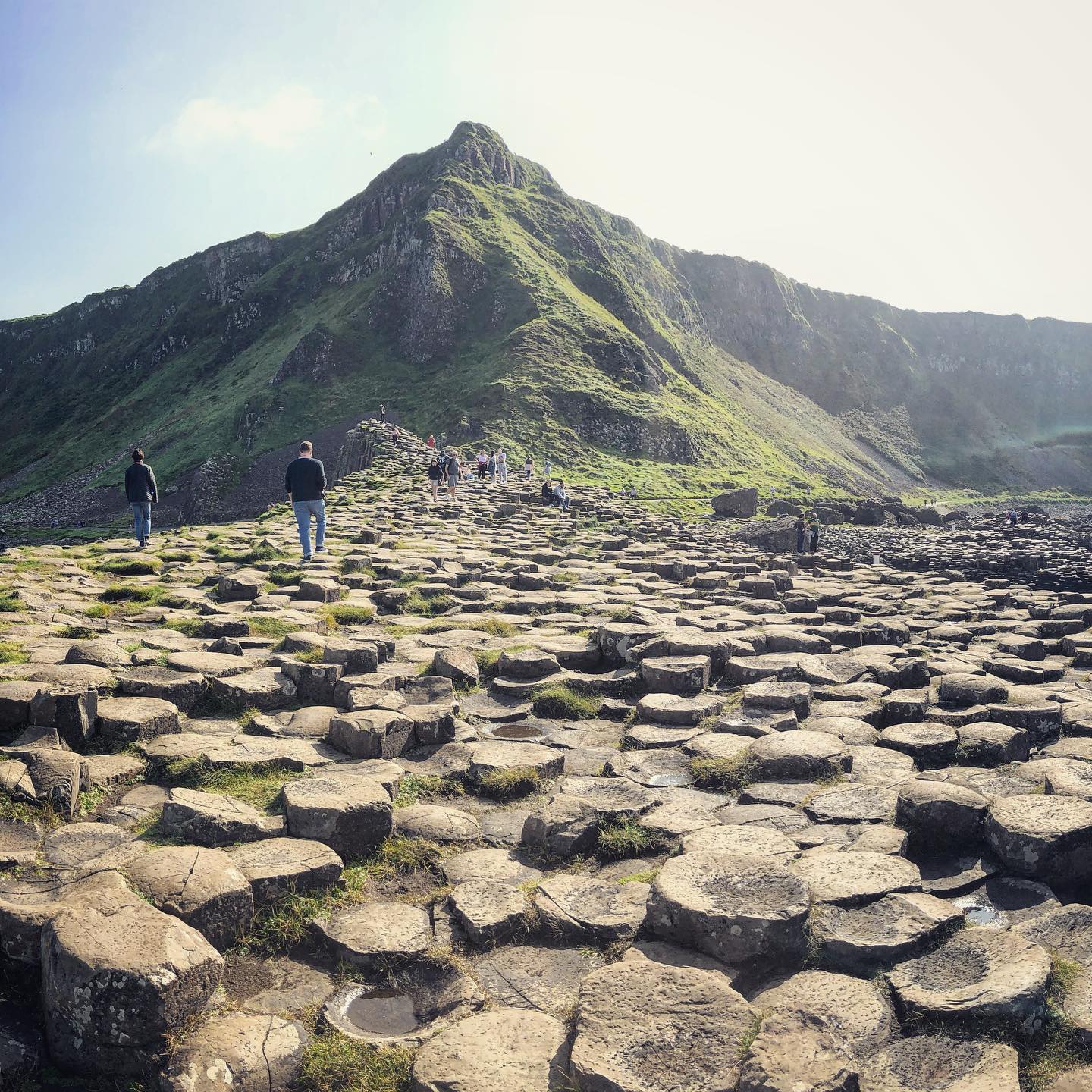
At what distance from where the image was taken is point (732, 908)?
3834 mm

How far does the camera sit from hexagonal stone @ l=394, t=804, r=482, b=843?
5.00 m

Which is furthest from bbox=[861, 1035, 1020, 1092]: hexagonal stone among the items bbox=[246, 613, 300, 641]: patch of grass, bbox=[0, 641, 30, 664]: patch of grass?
bbox=[246, 613, 300, 641]: patch of grass

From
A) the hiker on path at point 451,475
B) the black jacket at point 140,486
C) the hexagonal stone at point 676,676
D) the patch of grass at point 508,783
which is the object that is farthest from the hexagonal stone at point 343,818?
the hiker on path at point 451,475

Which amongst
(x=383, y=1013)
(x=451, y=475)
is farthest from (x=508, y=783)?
(x=451, y=475)

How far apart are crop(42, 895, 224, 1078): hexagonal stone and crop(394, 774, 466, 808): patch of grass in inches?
91.6

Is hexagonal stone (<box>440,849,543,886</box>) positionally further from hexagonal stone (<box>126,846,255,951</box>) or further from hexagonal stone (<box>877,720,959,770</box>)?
hexagonal stone (<box>877,720,959,770</box>)

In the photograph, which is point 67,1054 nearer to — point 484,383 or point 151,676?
point 151,676

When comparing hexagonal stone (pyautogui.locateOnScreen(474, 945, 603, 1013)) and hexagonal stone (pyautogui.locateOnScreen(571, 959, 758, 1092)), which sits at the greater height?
hexagonal stone (pyautogui.locateOnScreen(571, 959, 758, 1092))

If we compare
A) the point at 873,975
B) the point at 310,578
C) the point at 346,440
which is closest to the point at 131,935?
the point at 873,975

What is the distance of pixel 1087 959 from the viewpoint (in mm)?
3734

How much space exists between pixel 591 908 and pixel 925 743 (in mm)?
3558

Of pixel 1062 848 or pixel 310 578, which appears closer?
pixel 1062 848

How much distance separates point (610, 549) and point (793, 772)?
14.8 m

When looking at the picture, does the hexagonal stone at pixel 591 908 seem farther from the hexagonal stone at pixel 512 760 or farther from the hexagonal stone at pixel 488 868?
the hexagonal stone at pixel 512 760
